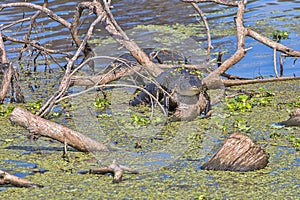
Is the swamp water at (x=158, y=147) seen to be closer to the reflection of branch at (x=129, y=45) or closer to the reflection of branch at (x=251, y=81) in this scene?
the reflection of branch at (x=251, y=81)

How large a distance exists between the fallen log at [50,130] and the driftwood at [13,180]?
0.65 m

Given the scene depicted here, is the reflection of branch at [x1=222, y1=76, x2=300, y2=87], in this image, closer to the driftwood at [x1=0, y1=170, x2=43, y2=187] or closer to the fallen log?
the fallen log

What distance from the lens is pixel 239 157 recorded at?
5516 millimetres

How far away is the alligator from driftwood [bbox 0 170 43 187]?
2.03 metres

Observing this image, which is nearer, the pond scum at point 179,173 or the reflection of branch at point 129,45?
the pond scum at point 179,173

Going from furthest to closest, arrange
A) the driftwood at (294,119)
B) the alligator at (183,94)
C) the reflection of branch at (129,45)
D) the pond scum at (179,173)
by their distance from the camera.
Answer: the reflection of branch at (129,45) → the alligator at (183,94) → the driftwood at (294,119) → the pond scum at (179,173)

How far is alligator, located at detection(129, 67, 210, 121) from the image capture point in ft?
23.0

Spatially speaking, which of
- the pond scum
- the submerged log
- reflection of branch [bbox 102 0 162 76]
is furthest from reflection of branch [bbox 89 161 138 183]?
reflection of branch [bbox 102 0 162 76]

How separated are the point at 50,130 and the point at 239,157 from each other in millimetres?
1726

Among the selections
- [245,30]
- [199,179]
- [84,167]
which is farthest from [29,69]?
[199,179]

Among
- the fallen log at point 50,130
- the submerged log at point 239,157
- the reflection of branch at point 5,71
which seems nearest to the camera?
the submerged log at point 239,157

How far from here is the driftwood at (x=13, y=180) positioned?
5.32 metres

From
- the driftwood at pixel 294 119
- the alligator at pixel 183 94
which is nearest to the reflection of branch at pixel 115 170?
the alligator at pixel 183 94

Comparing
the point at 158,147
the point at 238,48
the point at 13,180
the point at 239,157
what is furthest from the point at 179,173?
the point at 238,48
